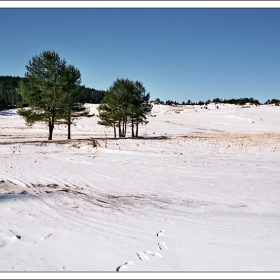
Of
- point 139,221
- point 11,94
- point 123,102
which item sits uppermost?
point 11,94

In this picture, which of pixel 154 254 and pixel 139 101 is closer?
pixel 154 254

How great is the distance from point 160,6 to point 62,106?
71.4 feet

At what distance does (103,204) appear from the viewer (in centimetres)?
621

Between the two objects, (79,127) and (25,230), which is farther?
(79,127)

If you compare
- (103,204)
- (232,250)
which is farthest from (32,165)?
(232,250)

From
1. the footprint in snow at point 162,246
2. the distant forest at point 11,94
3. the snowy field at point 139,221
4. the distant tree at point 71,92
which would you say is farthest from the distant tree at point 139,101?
the distant forest at point 11,94

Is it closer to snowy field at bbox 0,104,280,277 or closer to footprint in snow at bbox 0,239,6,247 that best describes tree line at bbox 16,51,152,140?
snowy field at bbox 0,104,280,277

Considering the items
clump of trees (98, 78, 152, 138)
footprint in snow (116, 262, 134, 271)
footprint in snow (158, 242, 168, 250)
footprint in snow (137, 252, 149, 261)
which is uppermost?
clump of trees (98, 78, 152, 138)

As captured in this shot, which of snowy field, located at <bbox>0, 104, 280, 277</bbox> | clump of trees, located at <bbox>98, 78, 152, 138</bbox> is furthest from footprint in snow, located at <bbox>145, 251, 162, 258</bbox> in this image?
clump of trees, located at <bbox>98, 78, 152, 138</bbox>

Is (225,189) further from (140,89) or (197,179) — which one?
(140,89)

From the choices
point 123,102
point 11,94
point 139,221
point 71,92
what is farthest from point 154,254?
point 11,94

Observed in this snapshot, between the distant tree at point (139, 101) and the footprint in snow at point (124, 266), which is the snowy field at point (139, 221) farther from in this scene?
the distant tree at point (139, 101)

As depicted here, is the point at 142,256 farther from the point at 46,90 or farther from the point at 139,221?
the point at 46,90

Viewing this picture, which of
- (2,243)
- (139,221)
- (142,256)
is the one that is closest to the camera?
(142,256)
